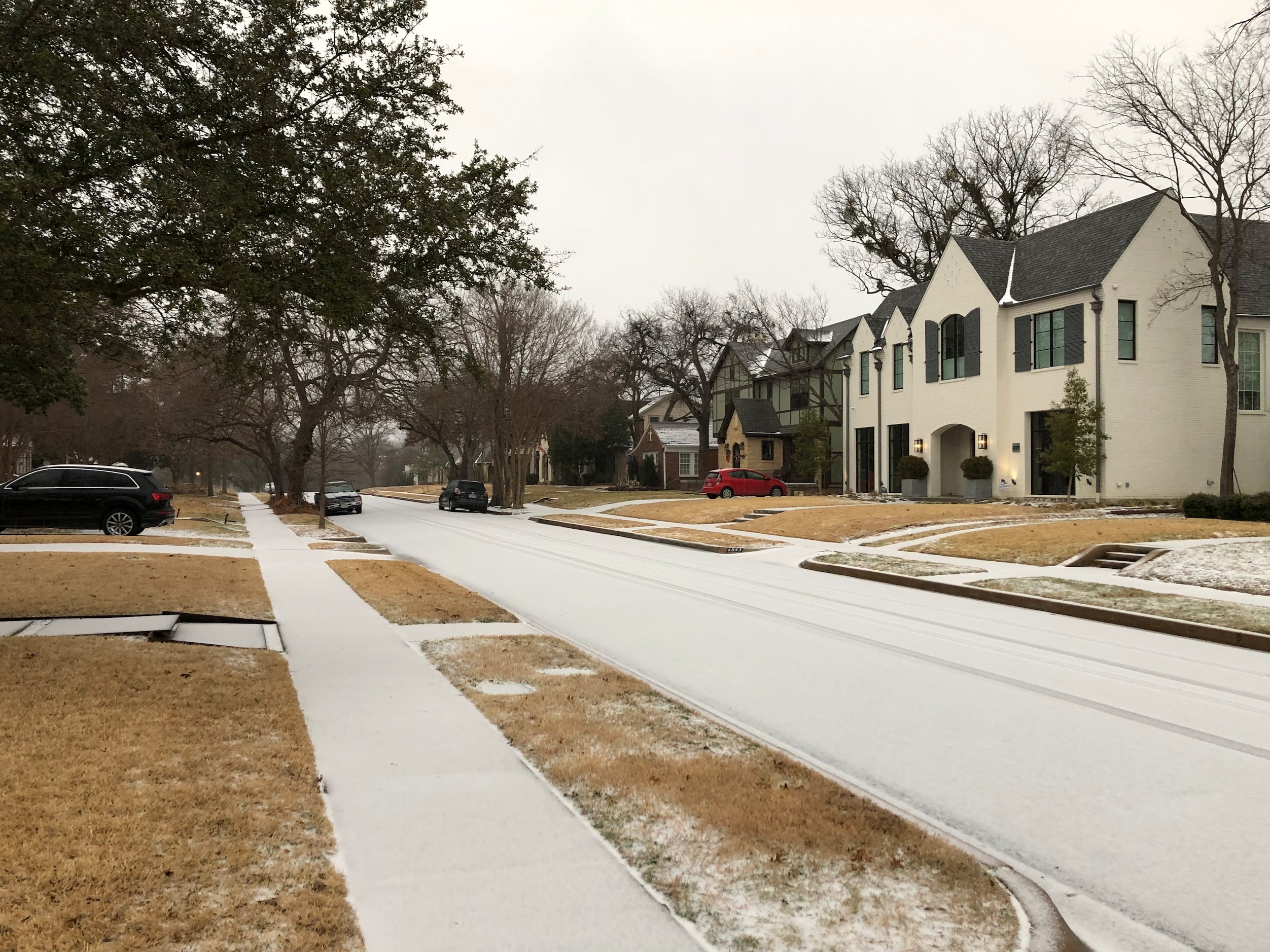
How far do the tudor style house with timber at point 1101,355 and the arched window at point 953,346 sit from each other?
0.06 meters

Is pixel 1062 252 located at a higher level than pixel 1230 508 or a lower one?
higher

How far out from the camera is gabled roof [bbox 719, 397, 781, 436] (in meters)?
54.4

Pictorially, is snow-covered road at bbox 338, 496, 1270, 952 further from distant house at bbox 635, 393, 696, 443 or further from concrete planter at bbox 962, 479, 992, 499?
distant house at bbox 635, 393, 696, 443

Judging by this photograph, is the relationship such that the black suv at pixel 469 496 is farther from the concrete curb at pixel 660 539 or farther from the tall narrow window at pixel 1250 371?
the tall narrow window at pixel 1250 371

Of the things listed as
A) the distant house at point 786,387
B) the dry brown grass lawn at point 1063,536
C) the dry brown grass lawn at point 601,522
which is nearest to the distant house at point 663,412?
the distant house at point 786,387

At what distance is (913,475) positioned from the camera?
36812 mm

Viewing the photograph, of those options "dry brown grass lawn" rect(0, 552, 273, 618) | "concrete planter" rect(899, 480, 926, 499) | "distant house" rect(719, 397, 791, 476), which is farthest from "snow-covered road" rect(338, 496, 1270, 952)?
"distant house" rect(719, 397, 791, 476)

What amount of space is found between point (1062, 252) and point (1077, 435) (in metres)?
7.86

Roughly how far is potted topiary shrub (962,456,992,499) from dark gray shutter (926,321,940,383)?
4.23m

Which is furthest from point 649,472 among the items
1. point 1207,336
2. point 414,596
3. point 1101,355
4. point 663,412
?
point 414,596

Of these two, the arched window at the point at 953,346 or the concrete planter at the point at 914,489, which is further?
the concrete planter at the point at 914,489

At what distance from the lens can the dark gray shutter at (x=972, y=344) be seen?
34.4 metres

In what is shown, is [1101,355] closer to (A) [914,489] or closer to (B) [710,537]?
(A) [914,489]

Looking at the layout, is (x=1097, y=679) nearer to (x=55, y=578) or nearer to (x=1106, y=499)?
(x=55, y=578)
